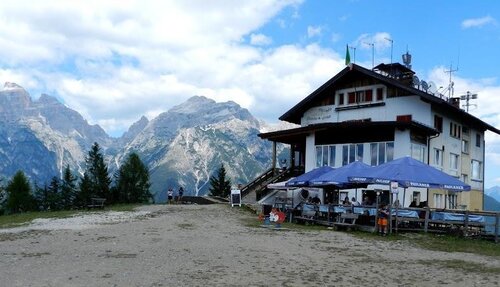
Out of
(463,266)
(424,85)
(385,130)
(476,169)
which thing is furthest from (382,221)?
(476,169)

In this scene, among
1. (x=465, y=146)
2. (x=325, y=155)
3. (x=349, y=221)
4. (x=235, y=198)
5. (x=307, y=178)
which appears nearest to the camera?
(x=349, y=221)

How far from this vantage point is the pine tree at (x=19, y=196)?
73688mm

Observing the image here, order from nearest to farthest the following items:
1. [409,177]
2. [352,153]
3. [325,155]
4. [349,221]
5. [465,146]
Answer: [409,177] → [349,221] → [352,153] → [325,155] → [465,146]

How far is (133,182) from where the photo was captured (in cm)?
7569

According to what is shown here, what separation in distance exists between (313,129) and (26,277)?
27.7 meters

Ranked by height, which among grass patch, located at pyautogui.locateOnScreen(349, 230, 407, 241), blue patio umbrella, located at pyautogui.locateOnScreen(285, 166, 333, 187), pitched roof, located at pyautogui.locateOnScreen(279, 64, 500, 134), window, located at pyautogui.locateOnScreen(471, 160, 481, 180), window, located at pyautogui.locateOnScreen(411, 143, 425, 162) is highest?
pitched roof, located at pyautogui.locateOnScreen(279, 64, 500, 134)

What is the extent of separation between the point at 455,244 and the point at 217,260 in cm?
1043

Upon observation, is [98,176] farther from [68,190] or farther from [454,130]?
[454,130]

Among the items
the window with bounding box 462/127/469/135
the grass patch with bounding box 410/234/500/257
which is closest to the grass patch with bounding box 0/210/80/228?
the grass patch with bounding box 410/234/500/257

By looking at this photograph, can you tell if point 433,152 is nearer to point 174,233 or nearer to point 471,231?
point 471,231

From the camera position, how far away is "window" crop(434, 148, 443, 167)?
37000 mm

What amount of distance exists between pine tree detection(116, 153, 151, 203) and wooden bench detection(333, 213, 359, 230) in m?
53.2

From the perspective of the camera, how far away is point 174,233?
19.9 metres

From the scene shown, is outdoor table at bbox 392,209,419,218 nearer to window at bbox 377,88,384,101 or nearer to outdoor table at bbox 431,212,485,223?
outdoor table at bbox 431,212,485,223
